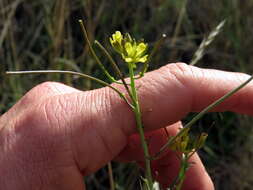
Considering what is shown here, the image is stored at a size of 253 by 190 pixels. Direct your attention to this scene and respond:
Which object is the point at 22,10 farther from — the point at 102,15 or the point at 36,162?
the point at 36,162

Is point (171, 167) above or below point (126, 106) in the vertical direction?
below

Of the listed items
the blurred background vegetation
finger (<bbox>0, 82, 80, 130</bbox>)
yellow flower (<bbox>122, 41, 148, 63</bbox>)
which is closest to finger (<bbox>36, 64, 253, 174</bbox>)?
finger (<bbox>0, 82, 80, 130</bbox>)

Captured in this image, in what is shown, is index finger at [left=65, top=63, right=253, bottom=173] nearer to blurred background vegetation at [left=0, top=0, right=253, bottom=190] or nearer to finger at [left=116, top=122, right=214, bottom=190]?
finger at [left=116, top=122, right=214, bottom=190]

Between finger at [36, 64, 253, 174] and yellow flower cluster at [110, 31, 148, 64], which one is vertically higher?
yellow flower cluster at [110, 31, 148, 64]

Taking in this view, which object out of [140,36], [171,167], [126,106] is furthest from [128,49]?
[140,36]

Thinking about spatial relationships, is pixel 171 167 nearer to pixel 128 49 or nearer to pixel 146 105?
pixel 146 105

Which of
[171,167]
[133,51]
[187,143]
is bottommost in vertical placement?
[171,167]

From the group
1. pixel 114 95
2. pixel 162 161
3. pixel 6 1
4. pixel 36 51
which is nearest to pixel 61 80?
pixel 36 51
